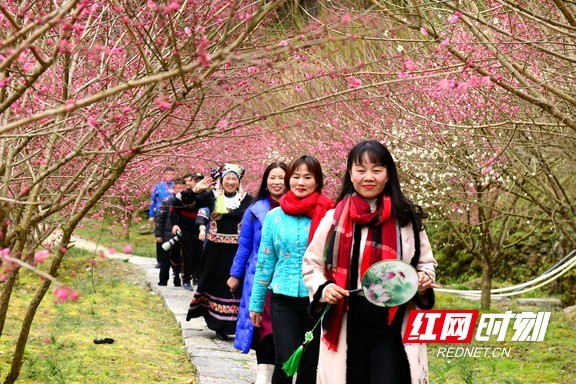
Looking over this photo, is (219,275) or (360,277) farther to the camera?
(219,275)

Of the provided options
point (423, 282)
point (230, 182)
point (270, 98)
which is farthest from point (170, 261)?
point (423, 282)

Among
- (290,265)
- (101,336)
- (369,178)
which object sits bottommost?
(101,336)

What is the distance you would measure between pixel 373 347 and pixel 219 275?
550 centimetres

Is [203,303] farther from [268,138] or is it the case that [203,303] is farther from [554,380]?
[268,138]

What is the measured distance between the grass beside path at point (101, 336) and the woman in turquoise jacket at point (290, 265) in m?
1.16

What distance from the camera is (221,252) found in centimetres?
985

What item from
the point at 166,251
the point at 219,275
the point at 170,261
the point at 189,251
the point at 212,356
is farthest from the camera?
the point at 170,261

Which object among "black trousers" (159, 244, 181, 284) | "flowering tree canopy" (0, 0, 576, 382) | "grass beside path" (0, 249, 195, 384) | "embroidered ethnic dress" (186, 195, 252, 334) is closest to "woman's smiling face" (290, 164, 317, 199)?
"flowering tree canopy" (0, 0, 576, 382)

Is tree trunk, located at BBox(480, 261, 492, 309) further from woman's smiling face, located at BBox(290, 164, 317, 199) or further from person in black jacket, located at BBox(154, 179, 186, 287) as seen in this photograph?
woman's smiling face, located at BBox(290, 164, 317, 199)

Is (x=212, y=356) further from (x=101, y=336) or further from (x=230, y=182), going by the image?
(x=230, y=182)

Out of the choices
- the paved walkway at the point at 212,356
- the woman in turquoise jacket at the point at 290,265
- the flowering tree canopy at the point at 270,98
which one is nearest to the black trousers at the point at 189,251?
the paved walkway at the point at 212,356

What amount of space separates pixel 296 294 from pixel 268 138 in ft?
37.1

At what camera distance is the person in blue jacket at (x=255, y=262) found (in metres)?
6.59

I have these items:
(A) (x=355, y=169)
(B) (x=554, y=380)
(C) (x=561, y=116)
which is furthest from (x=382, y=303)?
(B) (x=554, y=380)
